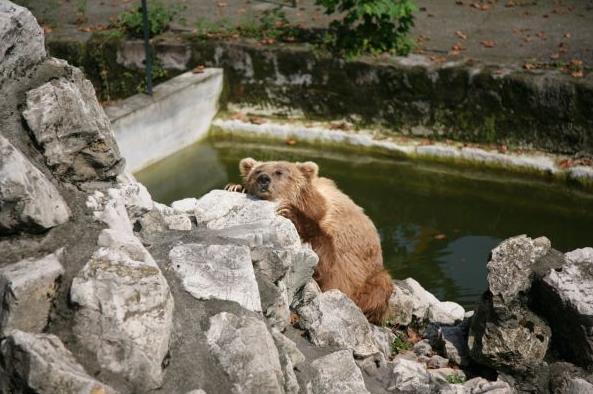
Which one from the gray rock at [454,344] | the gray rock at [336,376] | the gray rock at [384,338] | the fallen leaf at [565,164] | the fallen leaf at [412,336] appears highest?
the gray rock at [336,376]

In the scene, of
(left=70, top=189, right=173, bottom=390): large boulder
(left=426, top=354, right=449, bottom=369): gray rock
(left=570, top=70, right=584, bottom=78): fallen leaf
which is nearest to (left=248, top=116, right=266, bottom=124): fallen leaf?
(left=570, top=70, right=584, bottom=78): fallen leaf

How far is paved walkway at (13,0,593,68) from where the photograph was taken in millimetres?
11555

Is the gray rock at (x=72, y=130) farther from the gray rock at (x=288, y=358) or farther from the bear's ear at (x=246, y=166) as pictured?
the bear's ear at (x=246, y=166)

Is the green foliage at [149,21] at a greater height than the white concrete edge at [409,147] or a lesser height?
greater

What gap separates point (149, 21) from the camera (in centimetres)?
1218

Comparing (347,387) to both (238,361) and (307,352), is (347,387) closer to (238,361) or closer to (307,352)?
(307,352)

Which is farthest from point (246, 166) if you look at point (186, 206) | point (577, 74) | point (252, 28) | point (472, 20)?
point (472, 20)

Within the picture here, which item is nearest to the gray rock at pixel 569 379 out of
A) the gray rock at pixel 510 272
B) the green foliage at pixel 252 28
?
the gray rock at pixel 510 272

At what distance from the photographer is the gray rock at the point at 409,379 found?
4.67 m

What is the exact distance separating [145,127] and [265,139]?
183 centimetres

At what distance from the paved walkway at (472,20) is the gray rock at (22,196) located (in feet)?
26.6

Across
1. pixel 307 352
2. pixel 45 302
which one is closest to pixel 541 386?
pixel 307 352

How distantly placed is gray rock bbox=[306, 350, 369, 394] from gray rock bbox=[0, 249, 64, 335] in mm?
1485

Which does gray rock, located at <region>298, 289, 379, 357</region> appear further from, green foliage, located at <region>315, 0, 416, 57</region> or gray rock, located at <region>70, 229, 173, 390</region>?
green foliage, located at <region>315, 0, 416, 57</region>
